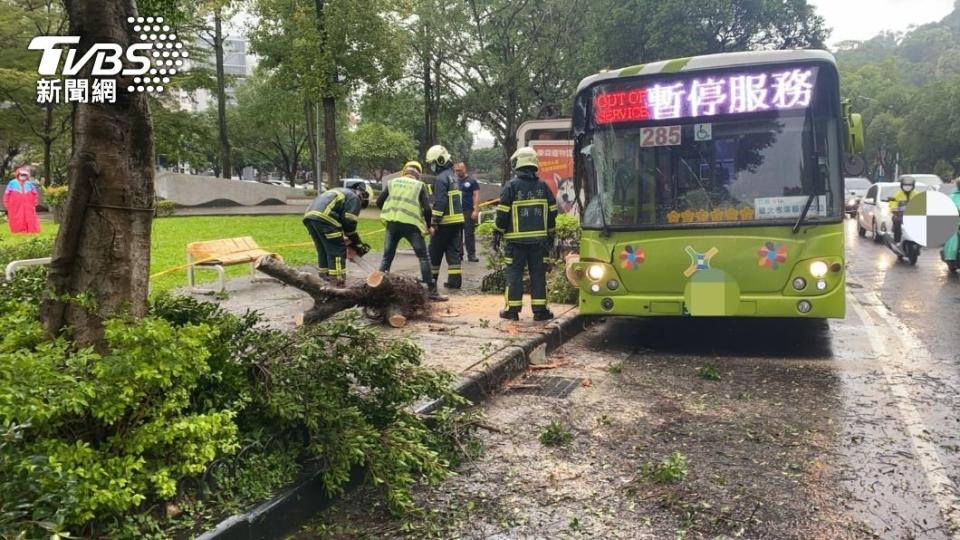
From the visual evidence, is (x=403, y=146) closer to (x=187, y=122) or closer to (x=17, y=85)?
(x=187, y=122)

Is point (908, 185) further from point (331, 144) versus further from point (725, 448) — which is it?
point (331, 144)

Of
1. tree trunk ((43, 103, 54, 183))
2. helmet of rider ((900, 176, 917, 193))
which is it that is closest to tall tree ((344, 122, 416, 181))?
tree trunk ((43, 103, 54, 183))

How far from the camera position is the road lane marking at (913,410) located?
141 inches

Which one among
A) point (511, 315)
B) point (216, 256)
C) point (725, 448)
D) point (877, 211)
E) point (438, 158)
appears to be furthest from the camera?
point (877, 211)

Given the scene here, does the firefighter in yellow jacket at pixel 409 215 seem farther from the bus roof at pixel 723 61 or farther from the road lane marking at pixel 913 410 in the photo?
the road lane marking at pixel 913 410

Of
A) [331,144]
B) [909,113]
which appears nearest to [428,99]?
[331,144]

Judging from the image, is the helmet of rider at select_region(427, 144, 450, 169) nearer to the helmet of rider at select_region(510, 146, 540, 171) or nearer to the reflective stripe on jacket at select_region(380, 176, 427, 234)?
the reflective stripe on jacket at select_region(380, 176, 427, 234)

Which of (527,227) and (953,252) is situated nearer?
(527,227)

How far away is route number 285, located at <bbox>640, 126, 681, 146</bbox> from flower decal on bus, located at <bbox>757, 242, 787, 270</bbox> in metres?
1.25

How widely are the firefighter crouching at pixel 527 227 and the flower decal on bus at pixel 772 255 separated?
219 cm

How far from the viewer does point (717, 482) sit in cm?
389

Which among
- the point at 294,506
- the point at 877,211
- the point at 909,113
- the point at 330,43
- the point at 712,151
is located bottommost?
the point at 294,506

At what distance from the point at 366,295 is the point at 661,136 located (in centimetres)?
328

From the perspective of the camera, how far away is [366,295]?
25.1 ft
